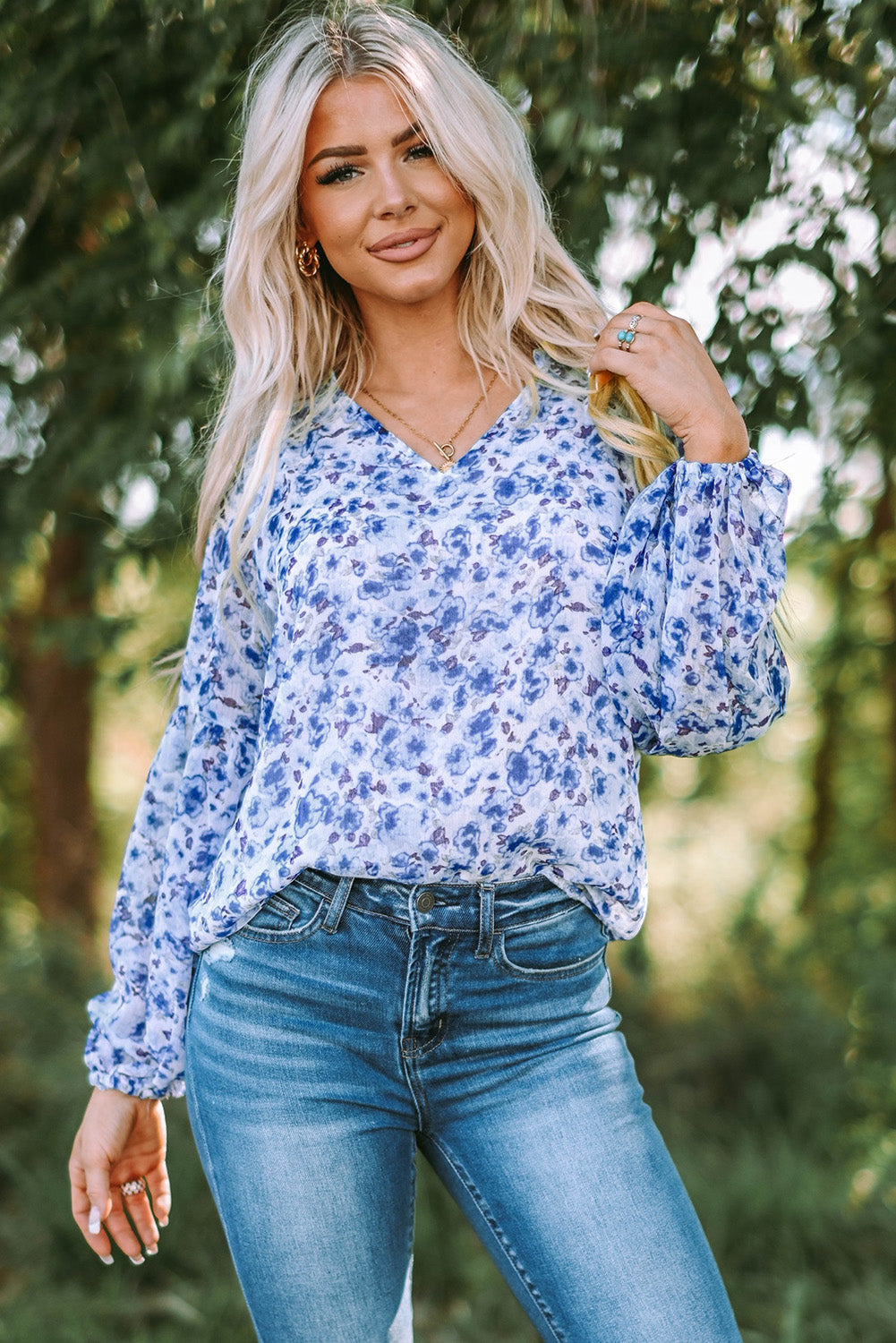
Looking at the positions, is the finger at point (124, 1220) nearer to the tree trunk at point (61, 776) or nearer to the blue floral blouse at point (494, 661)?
the blue floral blouse at point (494, 661)

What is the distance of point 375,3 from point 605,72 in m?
0.47

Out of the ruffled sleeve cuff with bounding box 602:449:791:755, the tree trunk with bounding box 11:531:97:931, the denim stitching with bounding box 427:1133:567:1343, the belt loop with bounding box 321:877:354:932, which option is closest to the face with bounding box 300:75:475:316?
the ruffled sleeve cuff with bounding box 602:449:791:755

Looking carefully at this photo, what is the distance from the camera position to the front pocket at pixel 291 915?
1580 millimetres

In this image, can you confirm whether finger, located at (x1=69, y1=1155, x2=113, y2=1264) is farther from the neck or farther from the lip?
the lip

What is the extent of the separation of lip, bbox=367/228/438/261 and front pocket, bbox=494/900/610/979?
989mm

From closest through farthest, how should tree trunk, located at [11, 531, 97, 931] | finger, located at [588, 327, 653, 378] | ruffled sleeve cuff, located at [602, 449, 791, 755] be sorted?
1. ruffled sleeve cuff, located at [602, 449, 791, 755]
2. finger, located at [588, 327, 653, 378]
3. tree trunk, located at [11, 531, 97, 931]

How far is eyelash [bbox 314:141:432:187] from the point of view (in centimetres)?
184

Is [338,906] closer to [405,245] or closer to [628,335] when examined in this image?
[628,335]

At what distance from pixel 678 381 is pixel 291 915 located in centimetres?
86

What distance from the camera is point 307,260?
6.61 ft

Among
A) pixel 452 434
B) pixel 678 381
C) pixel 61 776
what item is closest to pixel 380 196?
pixel 452 434

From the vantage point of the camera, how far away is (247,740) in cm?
190

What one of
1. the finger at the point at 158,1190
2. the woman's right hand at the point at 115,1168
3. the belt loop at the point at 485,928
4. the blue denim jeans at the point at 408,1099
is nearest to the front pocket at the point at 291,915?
the blue denim jeans at the point at 408,1099

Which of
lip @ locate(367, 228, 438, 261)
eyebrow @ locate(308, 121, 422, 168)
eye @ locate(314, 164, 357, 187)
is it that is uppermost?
eyebrow @ locate(308, 121, 422, 168)
